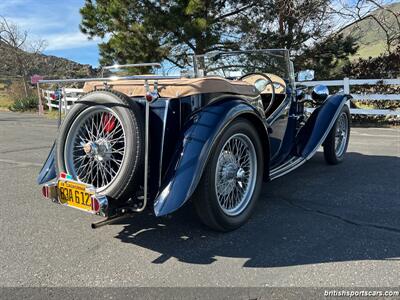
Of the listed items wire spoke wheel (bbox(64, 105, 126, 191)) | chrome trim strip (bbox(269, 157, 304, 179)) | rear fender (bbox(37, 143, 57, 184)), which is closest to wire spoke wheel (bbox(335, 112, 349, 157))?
chrome trim strip (bbox(269, 157, 304, 179))

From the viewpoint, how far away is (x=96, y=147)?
3240 millimetres

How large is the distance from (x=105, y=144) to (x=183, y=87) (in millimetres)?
780

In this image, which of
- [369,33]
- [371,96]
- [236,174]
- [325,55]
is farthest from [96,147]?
[369,33]

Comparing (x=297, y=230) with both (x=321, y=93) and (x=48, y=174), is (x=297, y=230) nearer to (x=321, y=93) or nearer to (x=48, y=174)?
(x=48, y=174)

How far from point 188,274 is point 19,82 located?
2604cm

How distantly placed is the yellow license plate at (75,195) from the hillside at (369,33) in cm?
1279

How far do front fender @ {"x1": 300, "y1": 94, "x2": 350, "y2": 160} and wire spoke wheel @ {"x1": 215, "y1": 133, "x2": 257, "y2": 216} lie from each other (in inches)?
48.2

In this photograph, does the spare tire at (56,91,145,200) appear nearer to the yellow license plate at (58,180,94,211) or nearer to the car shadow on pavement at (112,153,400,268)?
the yellow license plate at (58,180,94,211)

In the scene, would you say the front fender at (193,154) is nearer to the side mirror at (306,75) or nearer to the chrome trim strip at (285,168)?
the chrome trim strip at (285,168)

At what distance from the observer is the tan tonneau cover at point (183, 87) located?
315 cm

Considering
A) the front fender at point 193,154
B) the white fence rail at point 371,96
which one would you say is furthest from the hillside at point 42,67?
the front fender at point 193,154

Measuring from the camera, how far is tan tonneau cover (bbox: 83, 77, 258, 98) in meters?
3.15

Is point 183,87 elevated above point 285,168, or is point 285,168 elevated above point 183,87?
point 183,87

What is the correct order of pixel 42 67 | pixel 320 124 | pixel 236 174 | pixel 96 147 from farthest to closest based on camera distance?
pixel 42 67, pixel 320 124, pixel 236 174, pixel 96 147
